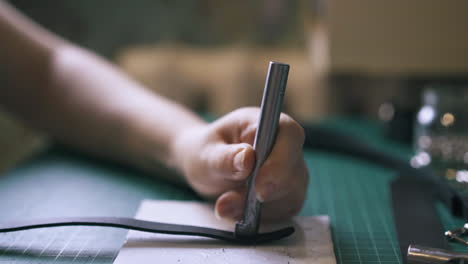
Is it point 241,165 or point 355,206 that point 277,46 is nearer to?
point 355,206

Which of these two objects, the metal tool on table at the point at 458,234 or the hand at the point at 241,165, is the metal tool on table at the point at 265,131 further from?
the metal tool on table at the point at 458,234

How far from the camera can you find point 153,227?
0.41 m

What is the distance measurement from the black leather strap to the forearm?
19 centimetres

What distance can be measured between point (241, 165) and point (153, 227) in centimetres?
10

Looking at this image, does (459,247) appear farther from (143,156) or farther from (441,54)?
(441,54)

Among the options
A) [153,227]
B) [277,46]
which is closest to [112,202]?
[153,227]

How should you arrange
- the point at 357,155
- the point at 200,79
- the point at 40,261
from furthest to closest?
1. the point at 200,79
2. the point at 357,155
3. the point at 40,261

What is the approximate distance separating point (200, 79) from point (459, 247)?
1.10 m

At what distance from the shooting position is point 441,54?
3.17 feet

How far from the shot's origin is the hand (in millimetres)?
378

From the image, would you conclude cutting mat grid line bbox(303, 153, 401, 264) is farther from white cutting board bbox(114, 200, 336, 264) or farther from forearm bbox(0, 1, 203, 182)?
forearm bbox(0, 1, 203, 182)

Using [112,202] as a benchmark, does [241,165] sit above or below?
above

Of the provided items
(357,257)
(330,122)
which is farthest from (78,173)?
(330,122)

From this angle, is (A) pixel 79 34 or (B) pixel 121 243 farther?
(A) pixel 79 34
